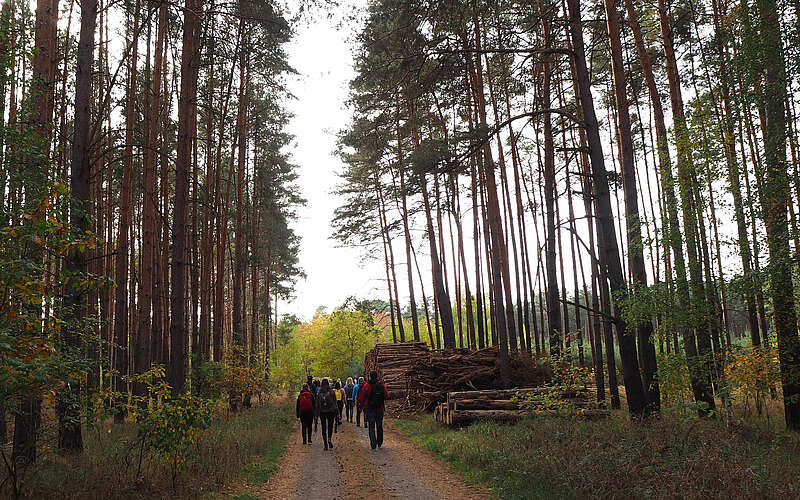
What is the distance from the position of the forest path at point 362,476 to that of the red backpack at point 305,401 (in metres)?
1.02

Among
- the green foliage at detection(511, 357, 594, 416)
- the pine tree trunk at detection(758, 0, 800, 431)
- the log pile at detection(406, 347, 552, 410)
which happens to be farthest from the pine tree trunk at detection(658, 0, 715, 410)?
the log pile at detection(406, 347, 552, 410)

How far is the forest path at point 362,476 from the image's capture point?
313 inches

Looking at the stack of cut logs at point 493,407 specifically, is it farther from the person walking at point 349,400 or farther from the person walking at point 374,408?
the person walking at point 349,400

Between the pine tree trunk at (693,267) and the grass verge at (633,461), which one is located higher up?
the pine tree trunk at (693,267)

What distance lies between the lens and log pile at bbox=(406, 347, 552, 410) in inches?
710

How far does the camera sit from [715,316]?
9922 millimetres

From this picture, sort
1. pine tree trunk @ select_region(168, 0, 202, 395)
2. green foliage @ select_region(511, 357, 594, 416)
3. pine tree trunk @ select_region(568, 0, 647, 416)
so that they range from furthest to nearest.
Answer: green foliage @ select_region(511, 357, 594, 416) < pine tree trunk @ select_region(168, 0, 202, 395) < pine tree trunk @ select_region(568, 0, 647, 416)

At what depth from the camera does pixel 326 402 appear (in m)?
13.7

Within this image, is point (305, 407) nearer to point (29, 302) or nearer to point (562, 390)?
point (562, 390)

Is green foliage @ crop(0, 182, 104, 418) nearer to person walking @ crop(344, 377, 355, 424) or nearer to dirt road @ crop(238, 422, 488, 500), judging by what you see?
dirt road @ crop(238, 422, 488, 500)

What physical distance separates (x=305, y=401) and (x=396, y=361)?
11.6 m

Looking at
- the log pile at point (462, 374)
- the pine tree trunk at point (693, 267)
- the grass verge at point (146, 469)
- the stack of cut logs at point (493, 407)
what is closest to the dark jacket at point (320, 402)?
the grass verge at point (146, 469)

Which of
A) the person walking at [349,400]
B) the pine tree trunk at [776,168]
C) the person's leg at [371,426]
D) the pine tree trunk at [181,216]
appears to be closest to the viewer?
the pine tree trunk at [776,168]

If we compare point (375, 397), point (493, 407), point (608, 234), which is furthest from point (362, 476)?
point (608, 234)
